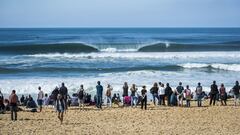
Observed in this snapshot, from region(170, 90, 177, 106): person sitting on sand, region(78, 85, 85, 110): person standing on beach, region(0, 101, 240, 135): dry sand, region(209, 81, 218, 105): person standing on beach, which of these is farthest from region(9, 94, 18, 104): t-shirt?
region(209, 81, 218, 105): person standing on beach

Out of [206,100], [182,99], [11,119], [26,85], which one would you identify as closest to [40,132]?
[11,119]

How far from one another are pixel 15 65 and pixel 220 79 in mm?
18555

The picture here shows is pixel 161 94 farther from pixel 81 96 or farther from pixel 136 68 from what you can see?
pixel 136 68

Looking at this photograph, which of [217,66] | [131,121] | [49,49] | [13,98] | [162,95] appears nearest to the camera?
[131,121]

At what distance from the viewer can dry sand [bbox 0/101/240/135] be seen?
13.8 metres

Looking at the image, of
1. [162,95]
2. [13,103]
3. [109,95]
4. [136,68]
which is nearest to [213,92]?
[162,95]

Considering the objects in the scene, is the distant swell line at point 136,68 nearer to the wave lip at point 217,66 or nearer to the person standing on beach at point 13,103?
the wave lip at point 217,66

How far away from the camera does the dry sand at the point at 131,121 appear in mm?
13805

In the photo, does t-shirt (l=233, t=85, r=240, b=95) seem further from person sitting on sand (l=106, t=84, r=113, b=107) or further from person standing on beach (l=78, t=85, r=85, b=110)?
person standing on beach (l=78, t=85, r=85, b=110)

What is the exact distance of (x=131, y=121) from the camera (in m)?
15.6

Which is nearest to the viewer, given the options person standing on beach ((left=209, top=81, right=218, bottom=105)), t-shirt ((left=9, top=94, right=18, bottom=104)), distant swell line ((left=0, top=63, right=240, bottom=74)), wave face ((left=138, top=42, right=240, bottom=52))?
t-shirt ((left=9, top=94, right=18, bottom=104))

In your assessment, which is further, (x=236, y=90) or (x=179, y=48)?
(x=179, y=48)

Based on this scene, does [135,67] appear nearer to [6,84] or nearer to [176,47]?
[6,84]

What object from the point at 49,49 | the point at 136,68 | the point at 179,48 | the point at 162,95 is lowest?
the point at 162,95
